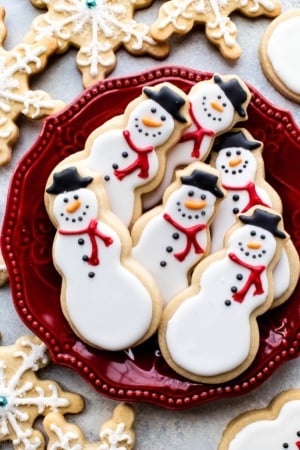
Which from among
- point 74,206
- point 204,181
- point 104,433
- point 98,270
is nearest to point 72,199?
point 74,206

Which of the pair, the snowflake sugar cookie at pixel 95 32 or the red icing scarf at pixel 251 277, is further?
the snowflake sugar cookie at pixel 95 32

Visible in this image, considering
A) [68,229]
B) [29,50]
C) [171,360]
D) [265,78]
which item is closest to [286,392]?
[171,360]

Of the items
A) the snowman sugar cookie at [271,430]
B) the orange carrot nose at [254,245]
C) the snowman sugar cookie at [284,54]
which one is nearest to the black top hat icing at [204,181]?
the orange carrot nose at [254,245]

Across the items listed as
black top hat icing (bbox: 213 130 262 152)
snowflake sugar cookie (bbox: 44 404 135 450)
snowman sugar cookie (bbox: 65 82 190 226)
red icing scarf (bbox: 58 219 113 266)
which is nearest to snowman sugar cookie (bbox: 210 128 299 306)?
black top hat icing (bbox: 213 130 262 152)

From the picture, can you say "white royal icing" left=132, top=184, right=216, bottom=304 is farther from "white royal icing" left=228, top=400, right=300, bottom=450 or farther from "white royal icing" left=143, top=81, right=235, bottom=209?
"white royal icing" left=228, top=400, right=300, bottom=450

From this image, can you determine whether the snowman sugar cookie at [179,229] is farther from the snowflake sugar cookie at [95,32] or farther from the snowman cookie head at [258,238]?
the snowflake sugar cookie at [95,32]

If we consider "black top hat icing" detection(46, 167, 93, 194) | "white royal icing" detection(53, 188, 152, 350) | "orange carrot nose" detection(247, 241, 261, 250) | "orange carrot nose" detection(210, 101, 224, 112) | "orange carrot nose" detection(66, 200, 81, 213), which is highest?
"orange carrot nose" detection(210, 101, 224, 112)
